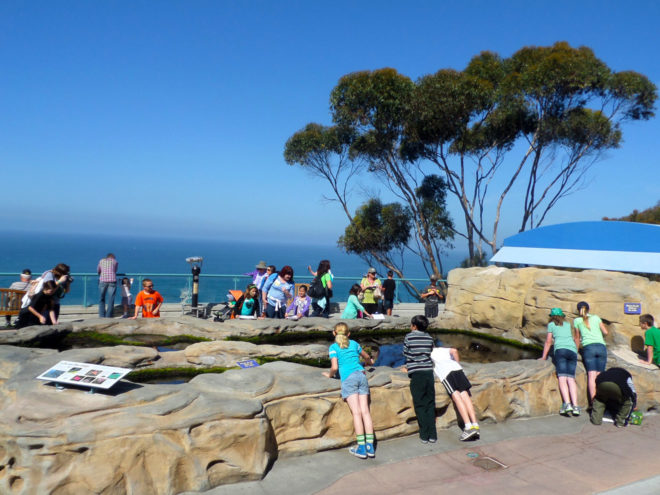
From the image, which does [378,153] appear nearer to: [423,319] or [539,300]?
[539,300]

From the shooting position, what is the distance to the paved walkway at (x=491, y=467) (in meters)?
4.55

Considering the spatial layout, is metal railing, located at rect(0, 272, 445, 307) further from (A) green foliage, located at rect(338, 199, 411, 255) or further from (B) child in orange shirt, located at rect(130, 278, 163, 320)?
(A) green foliage, located at rect(338, 199, 411, 255)

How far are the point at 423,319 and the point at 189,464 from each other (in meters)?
3.06

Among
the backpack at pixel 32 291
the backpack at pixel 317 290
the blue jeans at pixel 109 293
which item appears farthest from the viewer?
the backpack at pixel 317 290

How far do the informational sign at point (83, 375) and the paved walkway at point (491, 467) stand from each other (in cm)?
146

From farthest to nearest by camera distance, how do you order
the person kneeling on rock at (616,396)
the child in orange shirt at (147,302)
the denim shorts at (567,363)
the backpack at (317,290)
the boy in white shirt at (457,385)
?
the backpack at (317,290), the child in orange shirt at (147,302), the denim shorts at (567,363), the person kneeling on rock at (616,396), the boy in white shirt at (457,385)

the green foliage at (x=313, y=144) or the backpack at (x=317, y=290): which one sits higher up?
the green foliage at (x=313, y=144)

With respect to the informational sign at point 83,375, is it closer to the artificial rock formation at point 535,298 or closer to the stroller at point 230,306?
the stroller at point 230,306

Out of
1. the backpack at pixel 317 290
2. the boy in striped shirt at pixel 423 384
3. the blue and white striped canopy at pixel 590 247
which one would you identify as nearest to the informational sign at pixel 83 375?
the boy in striped shirt at pixel 423 384

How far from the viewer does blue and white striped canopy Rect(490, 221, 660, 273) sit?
12281 millimetres

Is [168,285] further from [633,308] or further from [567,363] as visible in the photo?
[633,308]

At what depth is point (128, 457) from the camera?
4.09m

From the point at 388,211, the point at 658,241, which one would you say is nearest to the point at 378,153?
the point at 388,211

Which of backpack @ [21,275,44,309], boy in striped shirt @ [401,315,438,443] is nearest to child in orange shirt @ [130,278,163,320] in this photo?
backpack @ [21,275,44,309]
